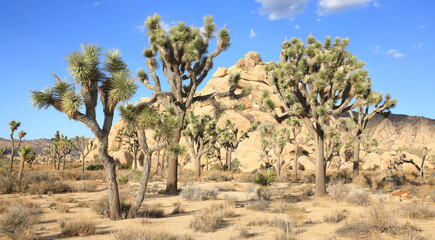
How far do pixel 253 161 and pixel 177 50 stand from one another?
86.5 feet

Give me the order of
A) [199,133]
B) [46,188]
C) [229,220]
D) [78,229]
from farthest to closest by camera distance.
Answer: [199,133], [46,188], [229,220], [78,229]

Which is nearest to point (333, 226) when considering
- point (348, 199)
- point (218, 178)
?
point (348, 199)

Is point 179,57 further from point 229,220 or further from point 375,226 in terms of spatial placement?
point 375,226

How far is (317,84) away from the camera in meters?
12.6

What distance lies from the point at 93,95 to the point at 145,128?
167 centimetres

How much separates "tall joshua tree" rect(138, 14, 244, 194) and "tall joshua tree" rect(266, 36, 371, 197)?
2.63 m

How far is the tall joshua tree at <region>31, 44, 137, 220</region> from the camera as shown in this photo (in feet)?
25.0

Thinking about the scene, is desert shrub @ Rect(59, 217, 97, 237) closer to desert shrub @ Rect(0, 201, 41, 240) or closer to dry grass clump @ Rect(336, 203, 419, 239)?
desert shrub @ Rect(0, 201, 41, 240)

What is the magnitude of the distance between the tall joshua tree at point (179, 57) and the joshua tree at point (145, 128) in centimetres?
405

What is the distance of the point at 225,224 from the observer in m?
7.82

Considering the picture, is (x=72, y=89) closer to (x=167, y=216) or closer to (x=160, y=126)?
(x=160, y=126)

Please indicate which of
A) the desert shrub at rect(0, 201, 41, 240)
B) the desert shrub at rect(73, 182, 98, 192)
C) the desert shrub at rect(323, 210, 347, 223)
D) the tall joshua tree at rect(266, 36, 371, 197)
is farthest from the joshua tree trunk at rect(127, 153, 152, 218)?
the desert shrub at rect(73, 182, 98, 192)

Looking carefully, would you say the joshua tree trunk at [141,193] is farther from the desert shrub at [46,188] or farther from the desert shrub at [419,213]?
the desert shrub at [46,188]

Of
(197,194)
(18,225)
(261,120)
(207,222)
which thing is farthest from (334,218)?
(261,120)
